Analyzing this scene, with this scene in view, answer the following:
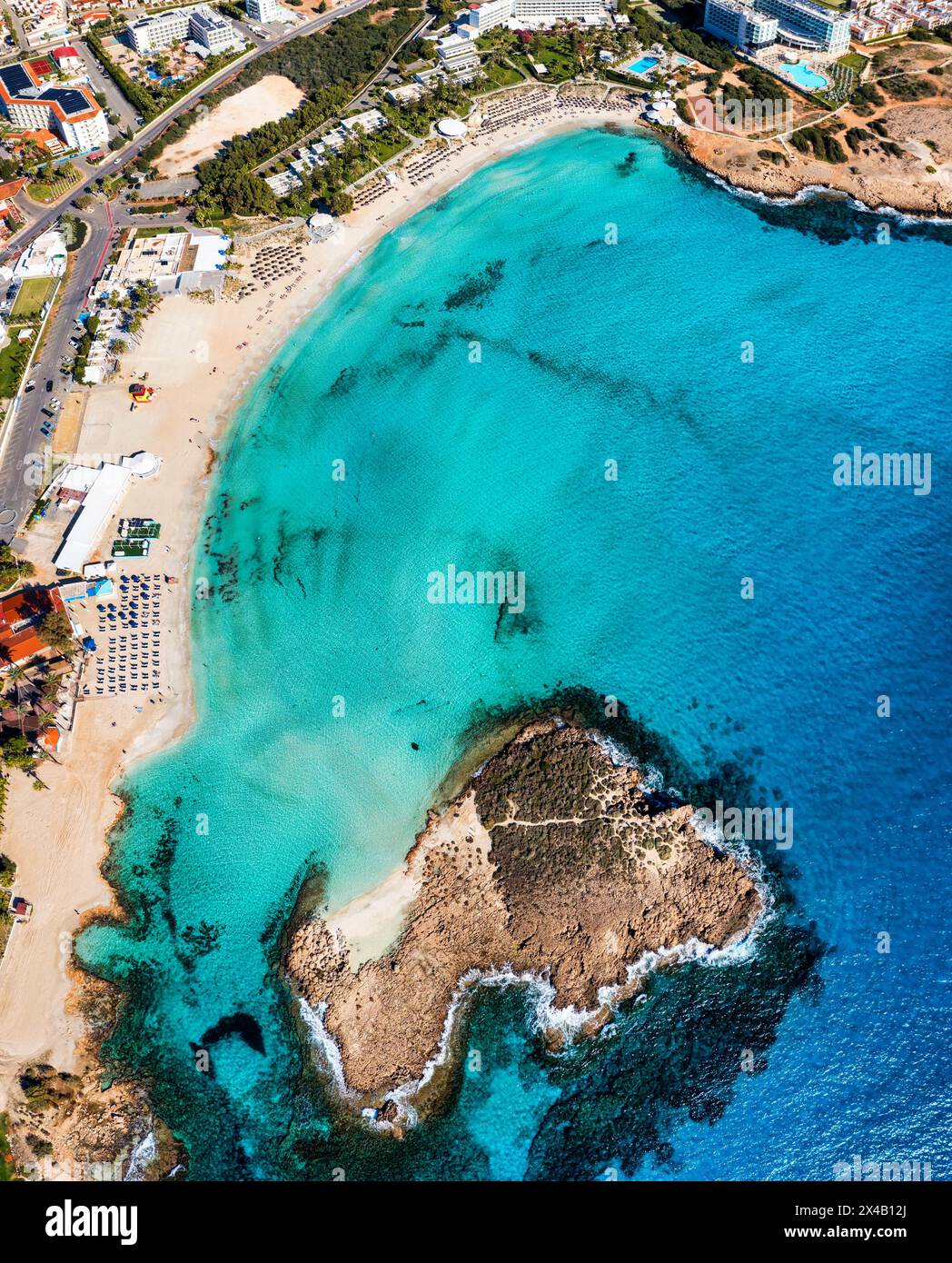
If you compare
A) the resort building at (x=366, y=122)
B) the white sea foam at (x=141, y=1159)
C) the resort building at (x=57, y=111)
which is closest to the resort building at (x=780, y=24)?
the resort building at (x=366, y=122)

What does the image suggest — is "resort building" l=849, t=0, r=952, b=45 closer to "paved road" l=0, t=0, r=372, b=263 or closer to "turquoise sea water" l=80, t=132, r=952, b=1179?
"turquoise sea water" l=80, t=132, r=952, b=1179

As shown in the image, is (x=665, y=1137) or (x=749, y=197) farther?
(x=749, y=197)

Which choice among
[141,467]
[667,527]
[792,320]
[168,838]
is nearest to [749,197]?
[792,320]

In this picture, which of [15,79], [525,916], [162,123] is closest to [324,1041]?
[525,916]

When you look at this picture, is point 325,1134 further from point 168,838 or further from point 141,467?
point 141,467

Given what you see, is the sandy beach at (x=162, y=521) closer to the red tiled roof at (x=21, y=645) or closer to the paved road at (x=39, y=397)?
the paved road at (x=39, y=397)
